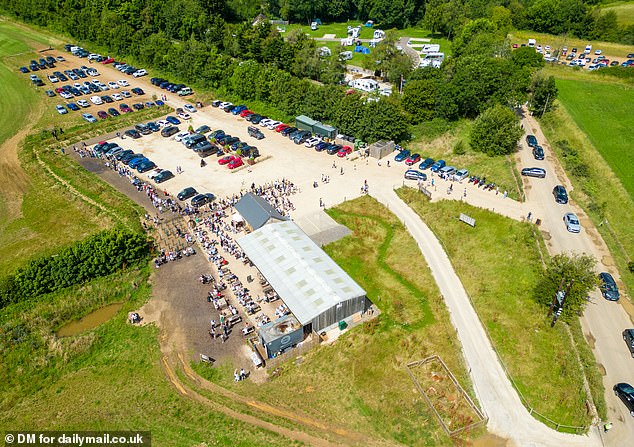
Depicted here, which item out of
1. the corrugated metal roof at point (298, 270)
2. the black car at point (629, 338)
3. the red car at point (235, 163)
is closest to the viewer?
the black car at point (629, 338)

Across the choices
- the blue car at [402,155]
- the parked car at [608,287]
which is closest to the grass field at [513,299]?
the parked car at [608,287]

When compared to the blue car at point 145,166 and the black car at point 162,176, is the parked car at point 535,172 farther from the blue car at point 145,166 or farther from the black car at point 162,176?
the blue car at point 145,166

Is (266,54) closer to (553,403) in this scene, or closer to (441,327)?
(441,327)

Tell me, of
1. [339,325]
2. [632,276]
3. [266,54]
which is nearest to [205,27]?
[266,54]

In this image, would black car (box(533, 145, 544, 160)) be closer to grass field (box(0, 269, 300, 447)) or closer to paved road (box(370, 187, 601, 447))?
paved road (box(370, 187, 601, 447))

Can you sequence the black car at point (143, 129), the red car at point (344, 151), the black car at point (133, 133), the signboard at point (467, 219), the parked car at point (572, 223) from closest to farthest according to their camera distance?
the parked car at point (572, 223), the signboard at point (467, 219), the red car at point (344, 151), the black car at point (133, 133), the black car at point (143, 129)

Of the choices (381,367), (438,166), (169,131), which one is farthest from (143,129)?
(381,367)
